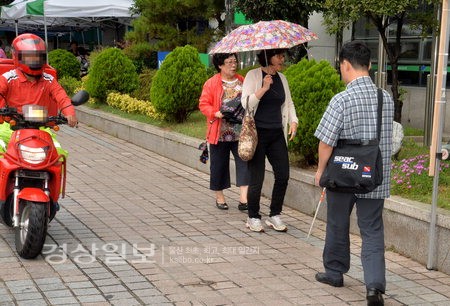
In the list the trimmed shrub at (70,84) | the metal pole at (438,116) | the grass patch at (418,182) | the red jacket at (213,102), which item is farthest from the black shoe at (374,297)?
the trimmed shrub at (70,84)

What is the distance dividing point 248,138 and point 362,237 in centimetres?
183

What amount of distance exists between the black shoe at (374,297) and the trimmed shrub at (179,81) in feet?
21.9

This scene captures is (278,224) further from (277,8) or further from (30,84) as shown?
(277,8)

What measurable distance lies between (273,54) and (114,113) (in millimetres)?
8067

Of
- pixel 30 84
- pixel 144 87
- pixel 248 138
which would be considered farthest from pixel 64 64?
pixel 248 138

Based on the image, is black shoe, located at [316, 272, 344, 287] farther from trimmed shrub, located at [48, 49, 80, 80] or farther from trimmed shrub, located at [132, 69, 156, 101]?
trimmed shrub, located at [48, 49, 80, 80]

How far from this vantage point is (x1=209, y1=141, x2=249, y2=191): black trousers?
24.4 ft

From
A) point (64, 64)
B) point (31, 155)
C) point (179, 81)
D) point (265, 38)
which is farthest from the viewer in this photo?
point (64, 64)

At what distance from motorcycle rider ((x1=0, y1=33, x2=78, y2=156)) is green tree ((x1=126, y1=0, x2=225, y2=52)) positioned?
930 cm

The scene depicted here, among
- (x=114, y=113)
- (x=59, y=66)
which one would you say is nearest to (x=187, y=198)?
(x=114, y=113)

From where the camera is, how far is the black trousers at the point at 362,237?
463cm

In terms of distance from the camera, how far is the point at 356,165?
15.0 ft

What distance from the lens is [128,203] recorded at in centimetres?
775

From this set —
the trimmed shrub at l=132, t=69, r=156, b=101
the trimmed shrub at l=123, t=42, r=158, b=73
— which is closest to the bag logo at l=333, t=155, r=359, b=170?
the trimmed shrub at l=132, t=69, r=156, b=101
